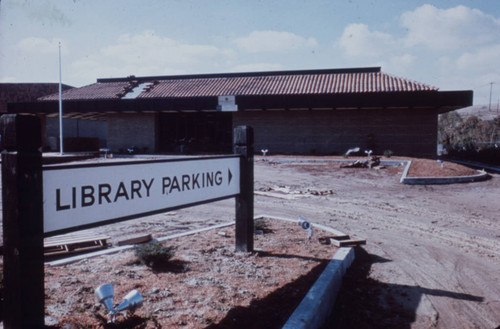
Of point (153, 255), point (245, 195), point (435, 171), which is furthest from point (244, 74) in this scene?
point (153, 255)

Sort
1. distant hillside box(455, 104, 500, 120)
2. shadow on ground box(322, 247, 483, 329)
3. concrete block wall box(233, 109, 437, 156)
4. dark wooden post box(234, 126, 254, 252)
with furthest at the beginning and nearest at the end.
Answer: distant hillside box(455, 104, 500, 120), concrete block wall box(233, 109, 437, 156), dark wooden post box(234, 126, 254, 252), shadow on ground box(322, 247, 483, 329)

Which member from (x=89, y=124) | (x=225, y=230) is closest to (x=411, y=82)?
(x=225, y=230)

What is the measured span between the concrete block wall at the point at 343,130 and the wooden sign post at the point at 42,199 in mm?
24176

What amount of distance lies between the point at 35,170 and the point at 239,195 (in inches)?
116

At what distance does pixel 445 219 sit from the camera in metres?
8.74

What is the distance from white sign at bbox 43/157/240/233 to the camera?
262 cm

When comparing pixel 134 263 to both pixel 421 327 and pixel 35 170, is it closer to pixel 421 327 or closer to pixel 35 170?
pixel 35 170

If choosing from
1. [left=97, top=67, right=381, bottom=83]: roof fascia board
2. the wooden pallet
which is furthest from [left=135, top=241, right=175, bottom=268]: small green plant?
[left=97, top=67, right=381, bottom=83]: roof fascia board

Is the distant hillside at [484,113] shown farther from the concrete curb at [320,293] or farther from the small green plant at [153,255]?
the small green plant at [153,255]

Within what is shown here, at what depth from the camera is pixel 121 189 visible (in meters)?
3.14

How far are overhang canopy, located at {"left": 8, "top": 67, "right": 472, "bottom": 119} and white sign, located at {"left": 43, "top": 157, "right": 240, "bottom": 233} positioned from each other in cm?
2165

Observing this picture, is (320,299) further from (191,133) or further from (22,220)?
(191,133)

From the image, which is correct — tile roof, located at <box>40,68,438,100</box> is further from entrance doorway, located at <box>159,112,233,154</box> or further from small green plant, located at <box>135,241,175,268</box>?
small green plant, located at <box>135,241,175,268</box>

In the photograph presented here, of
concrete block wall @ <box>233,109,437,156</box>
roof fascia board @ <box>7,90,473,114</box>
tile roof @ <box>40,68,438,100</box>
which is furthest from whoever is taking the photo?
tile roof @ <box>40,68,438,100</box>
